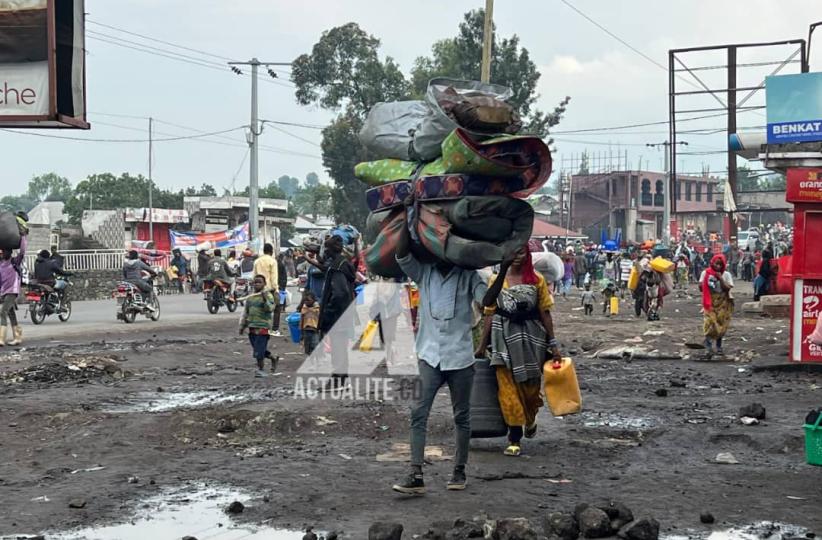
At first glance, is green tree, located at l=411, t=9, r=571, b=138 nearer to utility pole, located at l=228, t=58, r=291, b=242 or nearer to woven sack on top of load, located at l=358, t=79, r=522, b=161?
utility pole, located at l=228, t=58, r=291, b=242

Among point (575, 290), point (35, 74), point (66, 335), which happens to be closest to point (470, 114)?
point (35, 74)

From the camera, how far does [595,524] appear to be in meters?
5.45

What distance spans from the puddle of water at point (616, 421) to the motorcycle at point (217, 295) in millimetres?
16390

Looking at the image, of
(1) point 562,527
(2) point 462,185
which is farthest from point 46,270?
(1) point 562,527

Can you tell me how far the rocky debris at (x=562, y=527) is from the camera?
5480 millimetres

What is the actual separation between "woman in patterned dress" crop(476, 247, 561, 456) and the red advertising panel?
5.98 metres

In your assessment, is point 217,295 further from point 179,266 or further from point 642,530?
point 642,530

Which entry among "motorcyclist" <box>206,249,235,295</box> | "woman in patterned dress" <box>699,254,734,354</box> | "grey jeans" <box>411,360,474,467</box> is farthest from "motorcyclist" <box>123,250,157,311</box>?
"grey jeans" <box>411,360,474,467</box>

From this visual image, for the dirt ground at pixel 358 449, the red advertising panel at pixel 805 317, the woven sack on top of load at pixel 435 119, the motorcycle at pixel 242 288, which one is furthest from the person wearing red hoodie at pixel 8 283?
the red advertising panel at pixel 805 317

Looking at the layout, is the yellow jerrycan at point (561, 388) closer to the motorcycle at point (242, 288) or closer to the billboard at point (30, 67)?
the billboard at point (30, 67)

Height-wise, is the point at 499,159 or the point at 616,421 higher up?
the point at 499,159

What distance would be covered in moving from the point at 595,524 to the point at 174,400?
6.53 meters

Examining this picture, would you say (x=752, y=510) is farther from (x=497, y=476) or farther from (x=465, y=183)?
(x=465, y=183)

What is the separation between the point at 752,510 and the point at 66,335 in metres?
14.8
